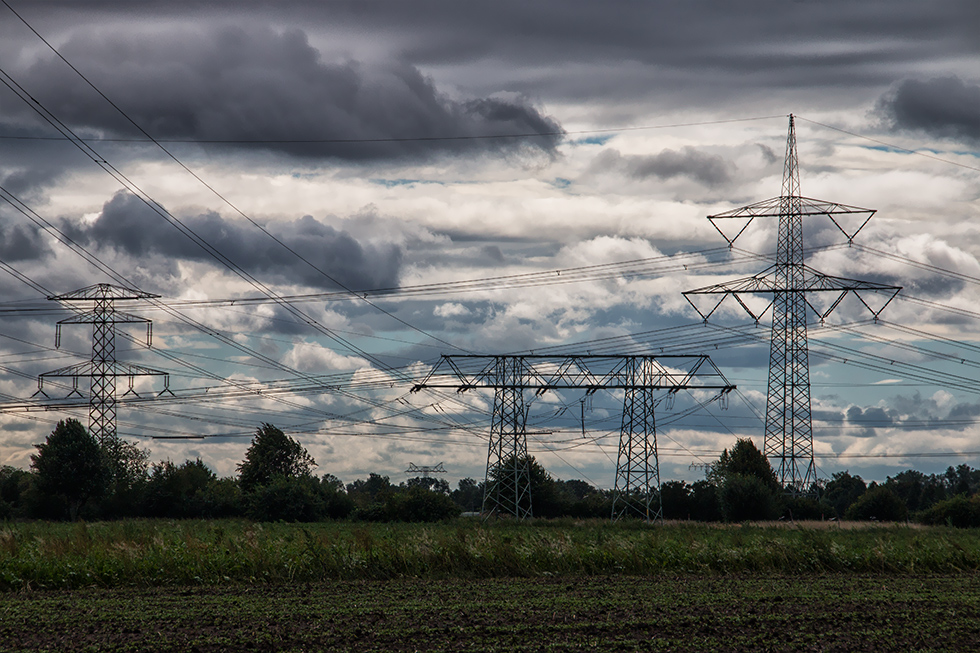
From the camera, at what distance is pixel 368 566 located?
29391 mm

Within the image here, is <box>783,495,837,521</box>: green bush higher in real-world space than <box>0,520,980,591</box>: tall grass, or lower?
lower

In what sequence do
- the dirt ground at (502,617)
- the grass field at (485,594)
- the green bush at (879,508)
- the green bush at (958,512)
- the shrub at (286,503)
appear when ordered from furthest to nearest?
1. the shrub at (286,503)
2. the green bush at (879,508)
3. the green bush at (958,512)
4. the grass field at (485,594)
5. the dirt ground at (502,617)

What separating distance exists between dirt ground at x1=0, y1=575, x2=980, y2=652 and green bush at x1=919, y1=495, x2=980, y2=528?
159ft

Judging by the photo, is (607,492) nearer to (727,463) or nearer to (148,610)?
(727,463)

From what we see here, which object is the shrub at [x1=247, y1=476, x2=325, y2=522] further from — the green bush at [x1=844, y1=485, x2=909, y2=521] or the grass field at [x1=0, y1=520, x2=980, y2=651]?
the green bush at [x1=844, y1=485, x2=909, y2=521]

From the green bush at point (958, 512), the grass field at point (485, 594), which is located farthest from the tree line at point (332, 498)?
the grass field at point (485, 594)

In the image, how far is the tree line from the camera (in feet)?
249

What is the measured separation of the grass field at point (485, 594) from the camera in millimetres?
19516

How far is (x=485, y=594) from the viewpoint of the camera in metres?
25.2

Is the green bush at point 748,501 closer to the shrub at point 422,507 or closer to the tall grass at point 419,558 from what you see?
the shrub at point 422,507

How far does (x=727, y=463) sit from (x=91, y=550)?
73.2 metres

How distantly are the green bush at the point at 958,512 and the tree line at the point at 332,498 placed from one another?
0.26 feet

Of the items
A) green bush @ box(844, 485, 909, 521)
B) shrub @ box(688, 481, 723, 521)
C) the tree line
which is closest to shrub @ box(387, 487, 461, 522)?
the tree line

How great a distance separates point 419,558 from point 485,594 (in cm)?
522
